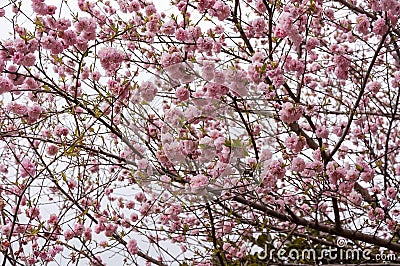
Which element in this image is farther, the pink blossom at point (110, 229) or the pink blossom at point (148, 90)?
the pink blossom at point (110, 229)

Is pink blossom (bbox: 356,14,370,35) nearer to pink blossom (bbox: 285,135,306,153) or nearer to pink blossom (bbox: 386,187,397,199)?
pink blossom (bbox: 285,135,306,153)

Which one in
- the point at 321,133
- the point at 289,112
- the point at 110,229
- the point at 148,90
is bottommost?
the point at 110,229

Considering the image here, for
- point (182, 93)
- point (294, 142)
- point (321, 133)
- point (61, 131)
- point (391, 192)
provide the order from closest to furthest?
point (182, 93) < point (294, 142) < point (321, 133) < point (61, 131) < point (391, 192)

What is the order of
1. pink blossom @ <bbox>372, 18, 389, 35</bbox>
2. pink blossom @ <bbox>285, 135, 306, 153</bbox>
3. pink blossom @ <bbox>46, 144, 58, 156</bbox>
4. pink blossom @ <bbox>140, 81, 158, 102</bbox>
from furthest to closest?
1. pink blossom @ <bbox>46, 144, 58, 156</bbox>
2. pink blossom @ <bbox>372, 18, 389, 35</bbox>
3. pink blossom @ <bbox>285, 135, 306, 153</bbox>
4. pink blossom @ <bbox>140, 81, 158, 102</bbox>

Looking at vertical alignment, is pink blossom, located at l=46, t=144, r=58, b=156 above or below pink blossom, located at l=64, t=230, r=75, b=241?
above

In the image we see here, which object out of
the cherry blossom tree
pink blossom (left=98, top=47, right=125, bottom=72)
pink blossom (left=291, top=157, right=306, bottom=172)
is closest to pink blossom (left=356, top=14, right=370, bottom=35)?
the cherry blossom tree

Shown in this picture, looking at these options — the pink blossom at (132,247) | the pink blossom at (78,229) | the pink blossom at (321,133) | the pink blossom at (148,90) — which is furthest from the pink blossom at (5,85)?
the pink blossom at (321,133)

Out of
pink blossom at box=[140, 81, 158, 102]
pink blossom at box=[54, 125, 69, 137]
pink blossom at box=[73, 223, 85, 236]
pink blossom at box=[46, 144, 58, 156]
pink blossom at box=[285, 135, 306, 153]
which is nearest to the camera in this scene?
pink blossom at box=[140, 81, 158, 102]

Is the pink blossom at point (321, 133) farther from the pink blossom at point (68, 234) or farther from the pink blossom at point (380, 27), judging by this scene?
the pink blossom at point (68, 234)

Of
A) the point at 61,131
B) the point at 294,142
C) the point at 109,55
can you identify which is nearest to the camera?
the point at 294,142

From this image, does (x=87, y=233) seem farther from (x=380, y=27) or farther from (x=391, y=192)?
(x=380, y=27)

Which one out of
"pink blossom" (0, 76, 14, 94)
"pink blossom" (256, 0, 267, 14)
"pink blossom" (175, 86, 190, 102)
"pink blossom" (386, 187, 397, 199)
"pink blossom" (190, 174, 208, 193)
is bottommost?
"pink blossom" (190, 174, 208, 193)

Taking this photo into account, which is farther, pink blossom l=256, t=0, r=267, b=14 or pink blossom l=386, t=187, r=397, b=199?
pink blossom l=386, t=187, r=397, b=199

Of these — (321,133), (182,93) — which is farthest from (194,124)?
(321,133)
